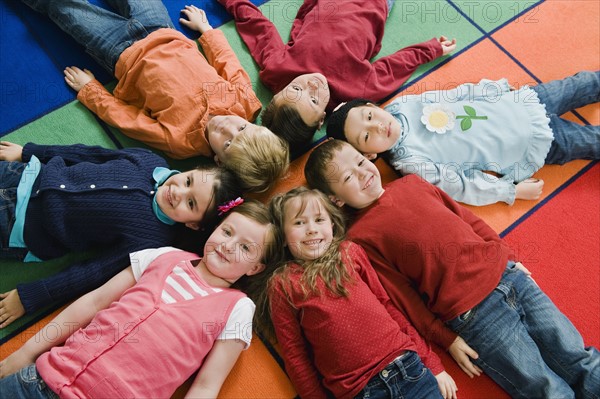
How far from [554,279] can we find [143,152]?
122 cm

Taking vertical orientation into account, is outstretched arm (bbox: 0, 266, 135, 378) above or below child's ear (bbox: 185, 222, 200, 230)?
below

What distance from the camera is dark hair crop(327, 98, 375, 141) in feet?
4.42

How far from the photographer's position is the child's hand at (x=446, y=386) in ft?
3.76

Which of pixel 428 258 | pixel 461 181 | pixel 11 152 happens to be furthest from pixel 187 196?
pixel 461 181

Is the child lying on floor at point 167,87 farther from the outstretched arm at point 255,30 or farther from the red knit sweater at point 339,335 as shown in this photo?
the red knit sweater at point 339,335

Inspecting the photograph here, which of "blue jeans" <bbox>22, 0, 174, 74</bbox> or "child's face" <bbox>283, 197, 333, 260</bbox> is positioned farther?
"blue jeans" <bbox>22, 0, 174, 74</bbox>

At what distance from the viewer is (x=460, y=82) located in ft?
5.26

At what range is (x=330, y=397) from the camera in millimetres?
1149

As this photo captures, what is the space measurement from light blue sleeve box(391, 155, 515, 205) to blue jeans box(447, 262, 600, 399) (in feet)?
0.94

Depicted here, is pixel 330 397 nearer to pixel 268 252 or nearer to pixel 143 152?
pixel 268 252

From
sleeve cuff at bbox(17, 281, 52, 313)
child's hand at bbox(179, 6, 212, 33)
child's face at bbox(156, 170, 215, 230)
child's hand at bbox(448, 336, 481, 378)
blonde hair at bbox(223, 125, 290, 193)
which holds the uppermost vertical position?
child's hand at bbox(179, 6, 212, 33)

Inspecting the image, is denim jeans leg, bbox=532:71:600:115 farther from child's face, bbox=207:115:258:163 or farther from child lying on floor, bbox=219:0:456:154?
child's face, bbox=207:115:258:163

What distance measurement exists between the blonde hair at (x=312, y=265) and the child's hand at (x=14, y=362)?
1.78 feet

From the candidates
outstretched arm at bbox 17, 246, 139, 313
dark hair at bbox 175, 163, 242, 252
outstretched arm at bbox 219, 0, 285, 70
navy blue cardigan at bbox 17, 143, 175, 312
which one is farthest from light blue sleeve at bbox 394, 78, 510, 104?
outstretched arm at bbox 17, 246, 139, 313
